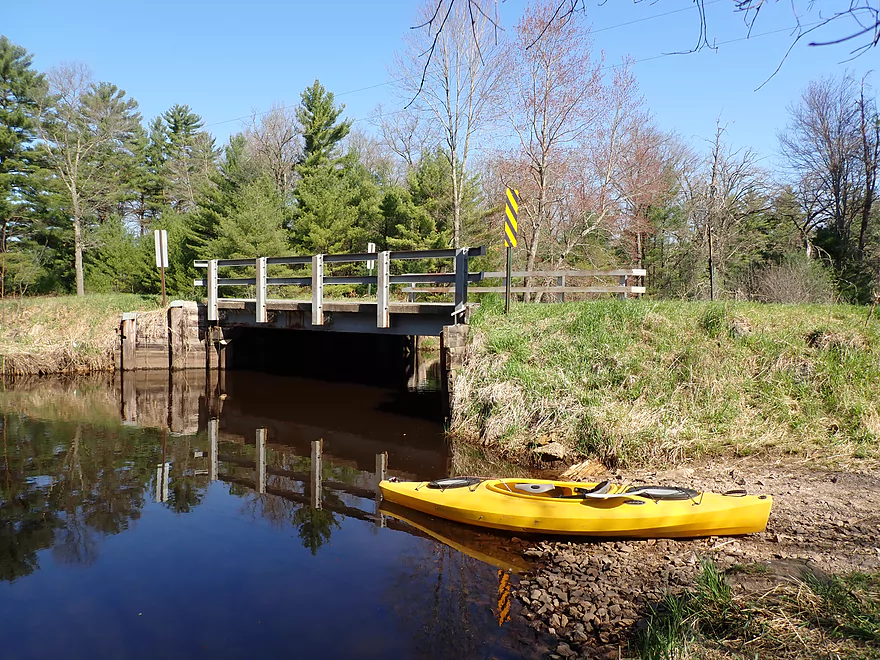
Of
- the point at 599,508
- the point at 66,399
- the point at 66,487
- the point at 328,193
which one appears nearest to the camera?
the point at 599,508

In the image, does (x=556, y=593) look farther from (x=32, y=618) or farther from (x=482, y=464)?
(x=32, y=618)

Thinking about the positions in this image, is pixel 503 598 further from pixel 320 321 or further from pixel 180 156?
pixel 180 156

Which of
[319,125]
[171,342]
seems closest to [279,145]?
[319,125]

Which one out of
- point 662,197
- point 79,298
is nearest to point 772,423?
point 79,298

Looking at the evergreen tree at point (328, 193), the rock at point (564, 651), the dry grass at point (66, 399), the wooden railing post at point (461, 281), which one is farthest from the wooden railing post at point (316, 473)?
the evergreen tree at point (328, 193)

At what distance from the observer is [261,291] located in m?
12.7

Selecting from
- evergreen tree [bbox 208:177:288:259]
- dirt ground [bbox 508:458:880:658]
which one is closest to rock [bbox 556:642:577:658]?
dirt ground [bbox 508:458:880:658]

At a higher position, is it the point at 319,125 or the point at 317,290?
the point at 319,125

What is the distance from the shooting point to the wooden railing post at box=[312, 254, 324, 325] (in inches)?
445

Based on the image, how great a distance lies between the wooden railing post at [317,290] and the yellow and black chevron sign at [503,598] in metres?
7.67

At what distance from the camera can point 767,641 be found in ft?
10.1

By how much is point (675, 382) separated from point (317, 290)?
6.81 m

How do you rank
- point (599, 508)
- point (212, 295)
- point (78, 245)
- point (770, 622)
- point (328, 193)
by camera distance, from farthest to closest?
point (78, 245) < point (328, 193) < point (212, 295) < point (599, 508) < point (770, 622)

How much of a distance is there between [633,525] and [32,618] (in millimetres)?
4746
